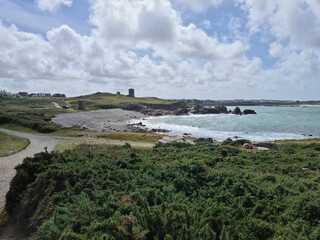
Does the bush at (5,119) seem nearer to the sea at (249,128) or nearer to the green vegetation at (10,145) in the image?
the green vegetation at (10,145)

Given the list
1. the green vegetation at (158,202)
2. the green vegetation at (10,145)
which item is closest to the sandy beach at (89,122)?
the green vegetation at (10,145)

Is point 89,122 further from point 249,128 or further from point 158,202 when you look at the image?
point 158,202

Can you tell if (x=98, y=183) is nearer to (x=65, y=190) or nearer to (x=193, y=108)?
(x=65, y=190)

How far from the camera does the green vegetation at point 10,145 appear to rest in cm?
2308

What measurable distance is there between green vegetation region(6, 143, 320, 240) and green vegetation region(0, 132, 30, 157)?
43.0 ft

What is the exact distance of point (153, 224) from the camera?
6613mm

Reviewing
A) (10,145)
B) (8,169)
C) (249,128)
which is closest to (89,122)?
(10,145)

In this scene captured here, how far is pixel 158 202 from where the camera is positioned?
807cm

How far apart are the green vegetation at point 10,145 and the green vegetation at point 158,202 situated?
13.1 m

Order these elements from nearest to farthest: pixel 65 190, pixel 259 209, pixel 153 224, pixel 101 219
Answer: pixel 153 224, pixel 101 219, pixel 259 209, pixel 65 190

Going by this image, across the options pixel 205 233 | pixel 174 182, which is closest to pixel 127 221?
pixel 205 233

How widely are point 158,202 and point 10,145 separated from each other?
25.0 m

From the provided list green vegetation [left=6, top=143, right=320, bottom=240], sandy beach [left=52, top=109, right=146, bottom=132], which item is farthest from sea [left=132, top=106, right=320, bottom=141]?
green vegetation [left=6, top=143, right=320, bottom=240]

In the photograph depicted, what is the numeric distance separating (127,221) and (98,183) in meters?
4.28
